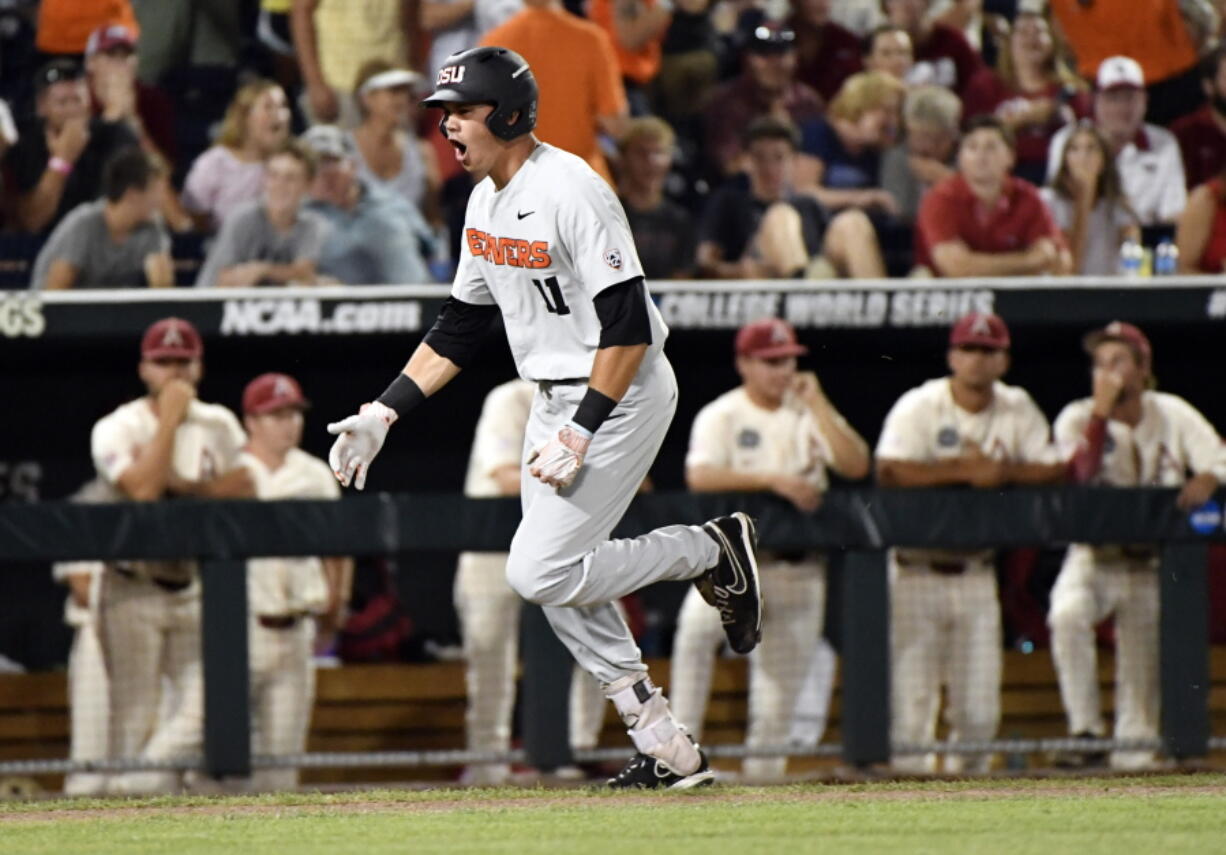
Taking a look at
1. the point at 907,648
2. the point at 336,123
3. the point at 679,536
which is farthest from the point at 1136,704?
the point at 336,123

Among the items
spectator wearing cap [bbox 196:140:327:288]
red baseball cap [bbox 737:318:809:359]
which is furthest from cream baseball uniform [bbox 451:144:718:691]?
spectator wearing cap [bbox 196:140:327:288]

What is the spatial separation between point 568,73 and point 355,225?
3.39 feet

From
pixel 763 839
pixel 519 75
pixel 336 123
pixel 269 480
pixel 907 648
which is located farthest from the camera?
pixel 336 123

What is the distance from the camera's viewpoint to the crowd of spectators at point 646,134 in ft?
23.6

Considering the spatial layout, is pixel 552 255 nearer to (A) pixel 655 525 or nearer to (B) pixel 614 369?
(B) pixel 614 369

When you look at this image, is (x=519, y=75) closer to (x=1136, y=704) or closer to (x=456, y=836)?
(x=456, y=836)

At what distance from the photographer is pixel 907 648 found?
604 cm

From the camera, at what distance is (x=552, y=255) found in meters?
4.27

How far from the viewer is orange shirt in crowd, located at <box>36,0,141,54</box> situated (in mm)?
7516

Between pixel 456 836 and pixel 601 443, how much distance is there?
3.13 feet

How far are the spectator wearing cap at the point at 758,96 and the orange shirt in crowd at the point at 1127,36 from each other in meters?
1.19

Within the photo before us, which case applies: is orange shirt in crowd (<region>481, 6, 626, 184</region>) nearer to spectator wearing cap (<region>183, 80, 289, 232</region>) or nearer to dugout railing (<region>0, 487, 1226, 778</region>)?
spectator wearing cap (<region>183, 80, 289, 232</region>)

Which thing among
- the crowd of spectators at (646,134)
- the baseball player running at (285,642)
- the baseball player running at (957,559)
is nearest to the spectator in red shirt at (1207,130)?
the crowd of spectators at (646,134)

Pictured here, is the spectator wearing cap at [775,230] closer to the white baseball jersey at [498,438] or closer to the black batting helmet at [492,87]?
the white baseball jersey at [498,438]
